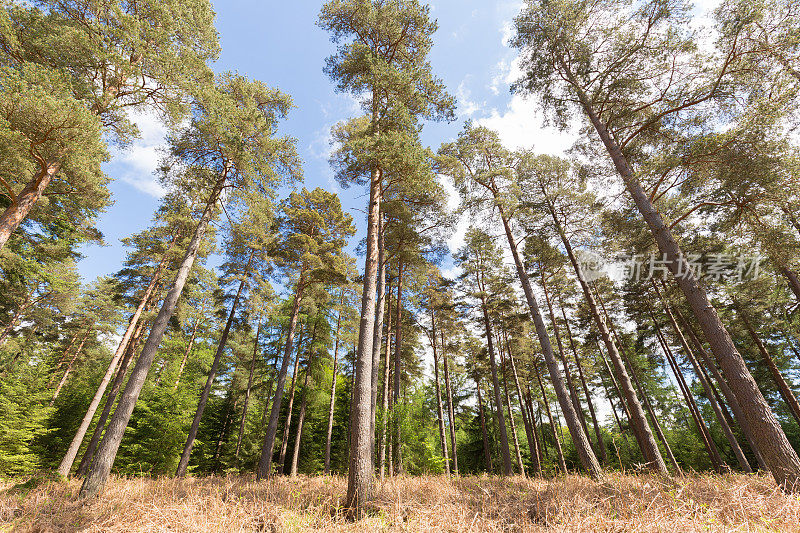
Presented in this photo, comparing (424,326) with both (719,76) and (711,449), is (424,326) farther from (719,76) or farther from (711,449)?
(711,449)

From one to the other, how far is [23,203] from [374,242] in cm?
899

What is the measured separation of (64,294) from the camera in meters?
16.3

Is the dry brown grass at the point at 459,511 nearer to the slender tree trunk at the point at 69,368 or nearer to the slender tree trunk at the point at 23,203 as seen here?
the slender tree trunk at the point at 23,203

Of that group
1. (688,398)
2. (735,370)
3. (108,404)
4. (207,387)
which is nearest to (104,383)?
(108,404)

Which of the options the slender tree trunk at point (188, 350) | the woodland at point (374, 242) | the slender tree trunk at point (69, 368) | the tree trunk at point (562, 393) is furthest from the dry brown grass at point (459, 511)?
the slender tree trunk at point (69, 368)

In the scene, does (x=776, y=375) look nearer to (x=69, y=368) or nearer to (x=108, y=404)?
(x=108, y=404)

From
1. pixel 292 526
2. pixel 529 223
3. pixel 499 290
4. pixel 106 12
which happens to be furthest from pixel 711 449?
pixel 106 12

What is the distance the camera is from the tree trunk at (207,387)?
12414 mm

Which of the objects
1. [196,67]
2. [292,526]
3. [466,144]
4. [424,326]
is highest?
[466,144]

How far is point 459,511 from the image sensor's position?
486 centimetres

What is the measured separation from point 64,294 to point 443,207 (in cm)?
2133

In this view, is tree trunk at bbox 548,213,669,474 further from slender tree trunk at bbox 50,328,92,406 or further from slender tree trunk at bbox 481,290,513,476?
slender tree trunk at bbox 50,328,92,406

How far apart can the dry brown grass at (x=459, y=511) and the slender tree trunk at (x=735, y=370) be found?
48 centimetres

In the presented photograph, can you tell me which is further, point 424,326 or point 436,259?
point 424,326
